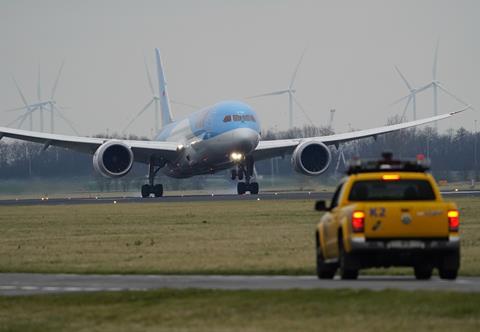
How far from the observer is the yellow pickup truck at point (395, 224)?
21953 millimetres

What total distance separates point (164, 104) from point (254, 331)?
3427 inches

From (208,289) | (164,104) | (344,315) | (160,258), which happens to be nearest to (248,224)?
(160,258)

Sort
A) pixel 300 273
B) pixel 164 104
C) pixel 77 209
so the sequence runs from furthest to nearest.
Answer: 1. pixel 164 104
2. pixel 77 209
3. pixel 300 273

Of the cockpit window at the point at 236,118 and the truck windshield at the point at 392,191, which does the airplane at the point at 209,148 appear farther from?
the truck windshield at the point at 392,191

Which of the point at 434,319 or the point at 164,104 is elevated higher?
the point at 164,104

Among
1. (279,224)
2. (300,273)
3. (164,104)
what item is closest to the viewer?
(300,273)

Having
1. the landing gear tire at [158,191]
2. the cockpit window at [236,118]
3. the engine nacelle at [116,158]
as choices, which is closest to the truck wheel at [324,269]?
the cockpit window at [236,118]

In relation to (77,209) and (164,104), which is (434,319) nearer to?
(77,209)

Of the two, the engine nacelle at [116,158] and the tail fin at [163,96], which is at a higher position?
the tail fin at [163,96]

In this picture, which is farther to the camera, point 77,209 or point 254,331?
point 77,209

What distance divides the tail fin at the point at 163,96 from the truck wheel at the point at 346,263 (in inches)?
3047

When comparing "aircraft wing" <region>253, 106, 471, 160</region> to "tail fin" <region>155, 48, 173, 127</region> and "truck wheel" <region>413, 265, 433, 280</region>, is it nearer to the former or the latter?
"tail fin" <region>155, 48, 173, 127</region>

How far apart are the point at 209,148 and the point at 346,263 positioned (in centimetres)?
5540

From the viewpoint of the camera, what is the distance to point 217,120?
77.9m
